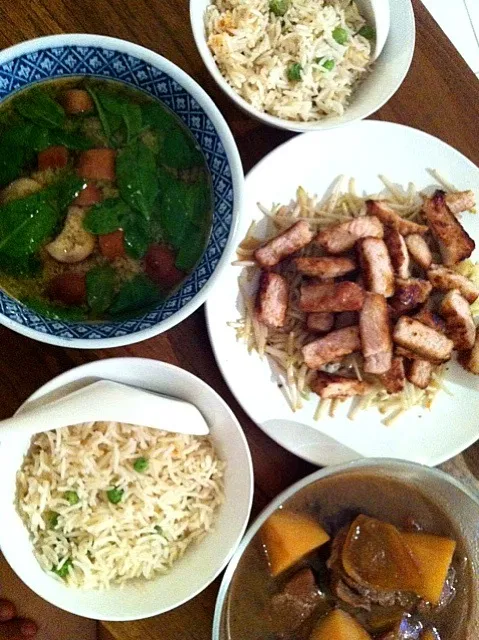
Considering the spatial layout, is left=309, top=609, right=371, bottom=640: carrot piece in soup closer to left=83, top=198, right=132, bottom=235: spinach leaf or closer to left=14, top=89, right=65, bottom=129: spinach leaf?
left=83, top=198, right=132, bottom=235: spinach leaf

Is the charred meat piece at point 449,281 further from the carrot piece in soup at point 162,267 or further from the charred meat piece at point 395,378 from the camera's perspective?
the carrot piece in soup at point 162,267

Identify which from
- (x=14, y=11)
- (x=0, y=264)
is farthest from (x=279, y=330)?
(x=14, y=11)

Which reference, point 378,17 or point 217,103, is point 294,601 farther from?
point 378,17

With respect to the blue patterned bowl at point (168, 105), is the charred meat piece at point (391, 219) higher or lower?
lower

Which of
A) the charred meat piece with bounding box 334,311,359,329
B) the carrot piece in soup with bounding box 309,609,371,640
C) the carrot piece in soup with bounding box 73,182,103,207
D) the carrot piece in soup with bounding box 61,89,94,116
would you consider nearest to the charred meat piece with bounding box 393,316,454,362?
the charred meat piece with bounding box 334,311,359,329

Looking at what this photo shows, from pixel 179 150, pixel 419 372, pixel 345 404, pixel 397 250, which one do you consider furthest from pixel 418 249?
pixel 179 150

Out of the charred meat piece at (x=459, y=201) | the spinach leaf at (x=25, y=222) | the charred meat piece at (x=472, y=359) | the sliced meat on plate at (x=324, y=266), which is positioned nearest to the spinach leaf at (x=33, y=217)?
the spinach leaf at (x=25, y=222)
